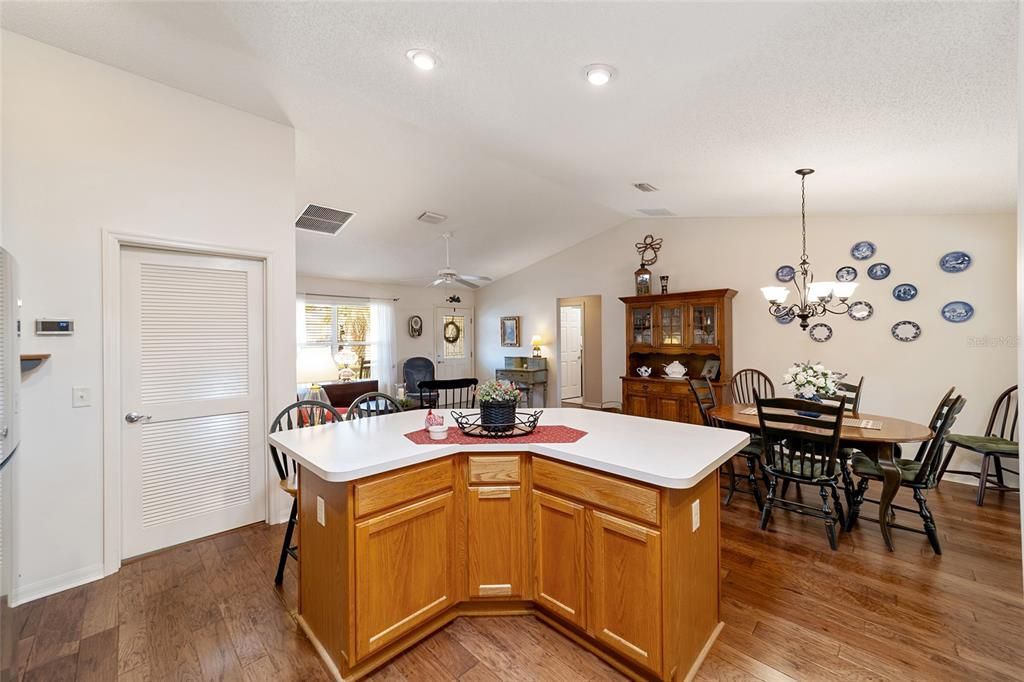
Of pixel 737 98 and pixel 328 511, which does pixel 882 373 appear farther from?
pixel 328 511

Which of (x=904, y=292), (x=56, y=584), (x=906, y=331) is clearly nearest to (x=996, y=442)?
(x=906, y=331)

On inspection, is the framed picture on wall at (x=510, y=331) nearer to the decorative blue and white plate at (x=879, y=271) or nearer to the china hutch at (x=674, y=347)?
the china hutch at (x=674, y=347)

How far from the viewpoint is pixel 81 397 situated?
2.52m

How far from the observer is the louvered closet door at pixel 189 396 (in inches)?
108

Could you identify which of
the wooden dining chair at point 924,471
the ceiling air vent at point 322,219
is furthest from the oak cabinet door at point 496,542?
the ceiling air vent at point 322,219

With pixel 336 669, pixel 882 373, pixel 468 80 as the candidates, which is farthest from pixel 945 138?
pixel 336 669

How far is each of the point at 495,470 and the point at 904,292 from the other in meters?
4.50

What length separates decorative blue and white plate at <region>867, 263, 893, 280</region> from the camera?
4.24 m

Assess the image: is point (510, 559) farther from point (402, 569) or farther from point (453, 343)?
point (453, 343)

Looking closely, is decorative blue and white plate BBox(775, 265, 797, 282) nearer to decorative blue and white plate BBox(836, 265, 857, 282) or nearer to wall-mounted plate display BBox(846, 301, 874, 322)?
decorative blue and white plate BBox(836, 265, 857, 282)

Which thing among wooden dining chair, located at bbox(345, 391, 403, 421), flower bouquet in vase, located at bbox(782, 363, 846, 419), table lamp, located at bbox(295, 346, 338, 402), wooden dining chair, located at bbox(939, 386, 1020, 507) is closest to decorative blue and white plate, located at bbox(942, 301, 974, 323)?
wooden dining chair, located at bbox(939, 386, 1020, 507)

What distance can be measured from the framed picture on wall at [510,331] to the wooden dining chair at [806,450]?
17.4 feet

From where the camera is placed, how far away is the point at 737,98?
219 cm

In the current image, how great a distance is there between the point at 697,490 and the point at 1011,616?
1815mm
